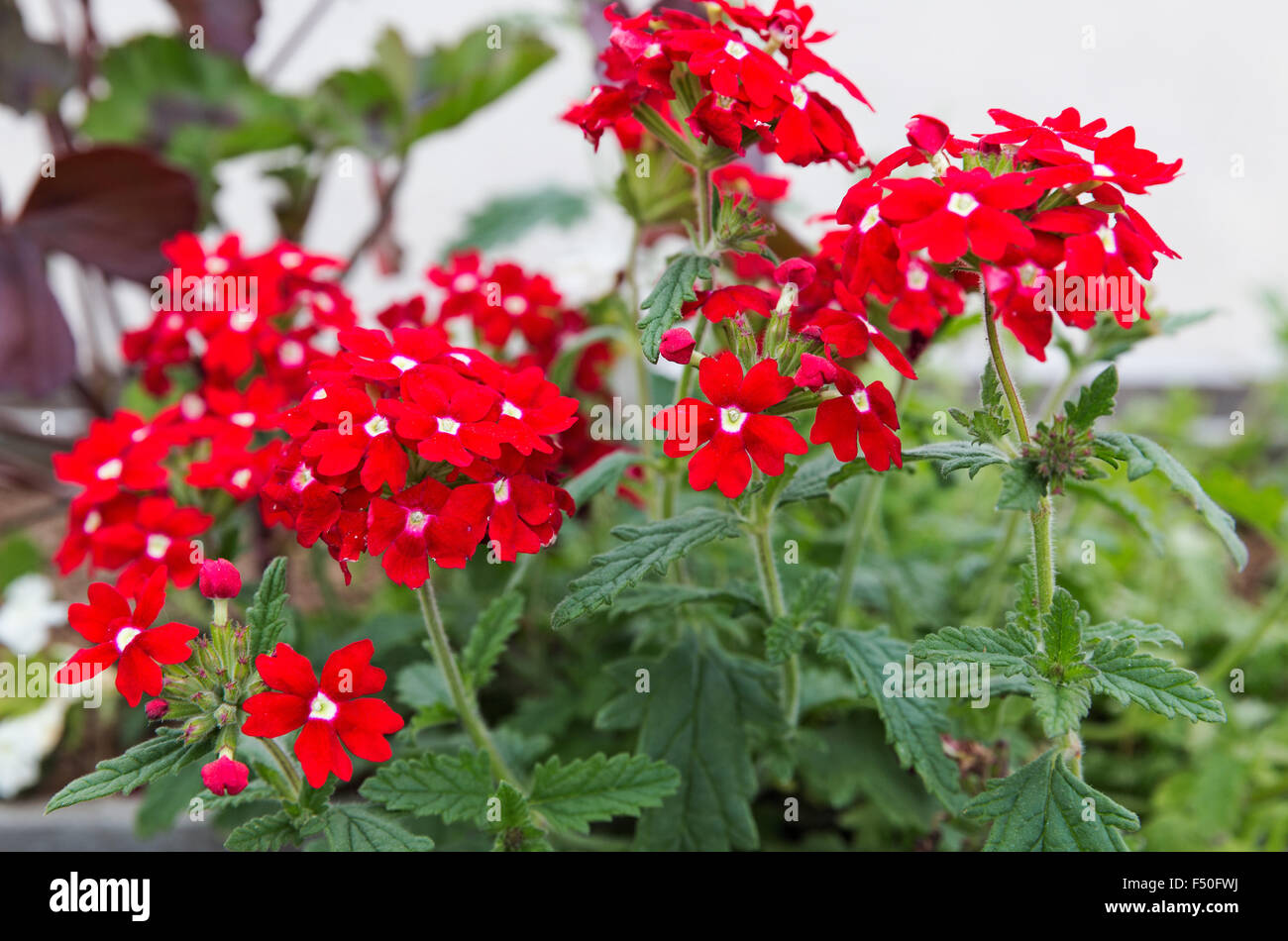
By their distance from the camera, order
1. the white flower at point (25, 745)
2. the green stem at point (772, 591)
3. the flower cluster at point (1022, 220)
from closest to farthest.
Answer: the flower cluster at point (1022, 220), the green stem at point (772, 591), the white flower at point (25, 745)

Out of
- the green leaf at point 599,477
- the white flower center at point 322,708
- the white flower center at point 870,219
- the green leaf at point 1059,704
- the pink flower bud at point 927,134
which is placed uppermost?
the pink flower bud at point 927,134

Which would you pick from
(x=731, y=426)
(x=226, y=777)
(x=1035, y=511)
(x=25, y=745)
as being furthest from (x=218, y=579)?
(x=25, y=745)

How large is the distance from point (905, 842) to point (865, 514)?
0.40 metres

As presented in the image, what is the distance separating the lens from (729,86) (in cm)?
71

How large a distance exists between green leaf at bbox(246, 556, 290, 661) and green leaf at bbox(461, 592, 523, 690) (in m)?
0.22

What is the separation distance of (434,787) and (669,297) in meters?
0.44

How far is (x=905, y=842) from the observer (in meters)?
1.17

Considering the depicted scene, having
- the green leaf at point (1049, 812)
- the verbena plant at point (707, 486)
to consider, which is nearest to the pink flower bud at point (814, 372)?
the verbena plant at point (707, 486)

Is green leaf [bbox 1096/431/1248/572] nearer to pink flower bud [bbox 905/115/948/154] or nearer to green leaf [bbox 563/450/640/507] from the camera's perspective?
pink flower bud [bbox 905/115/948/154]

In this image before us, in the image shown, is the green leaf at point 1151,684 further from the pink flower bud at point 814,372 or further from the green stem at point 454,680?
the green stem at point 454,680

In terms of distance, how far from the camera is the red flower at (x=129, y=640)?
27.8 inches

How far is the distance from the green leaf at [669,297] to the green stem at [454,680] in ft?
0.86

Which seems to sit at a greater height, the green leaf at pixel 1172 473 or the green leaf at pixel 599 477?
the green leaf at pixel 599 477
